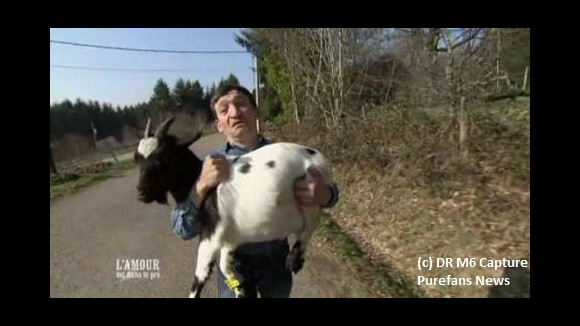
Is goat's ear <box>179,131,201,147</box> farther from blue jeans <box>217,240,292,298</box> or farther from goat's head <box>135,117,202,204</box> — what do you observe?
blue jeans <box>217,240,292,298</box>

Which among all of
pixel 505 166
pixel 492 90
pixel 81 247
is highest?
pixel 492 90

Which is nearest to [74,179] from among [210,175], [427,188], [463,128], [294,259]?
[210,175]

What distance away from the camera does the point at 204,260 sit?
1.27 m

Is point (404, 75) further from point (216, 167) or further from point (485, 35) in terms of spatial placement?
point (216, 167)

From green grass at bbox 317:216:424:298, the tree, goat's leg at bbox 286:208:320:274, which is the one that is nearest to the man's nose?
the tree

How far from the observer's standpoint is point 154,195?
1198mm

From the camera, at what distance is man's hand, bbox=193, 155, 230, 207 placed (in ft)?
3.88

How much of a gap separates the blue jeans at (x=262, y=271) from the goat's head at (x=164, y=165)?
243mm

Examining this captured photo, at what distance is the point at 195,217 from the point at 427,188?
1565 mm
